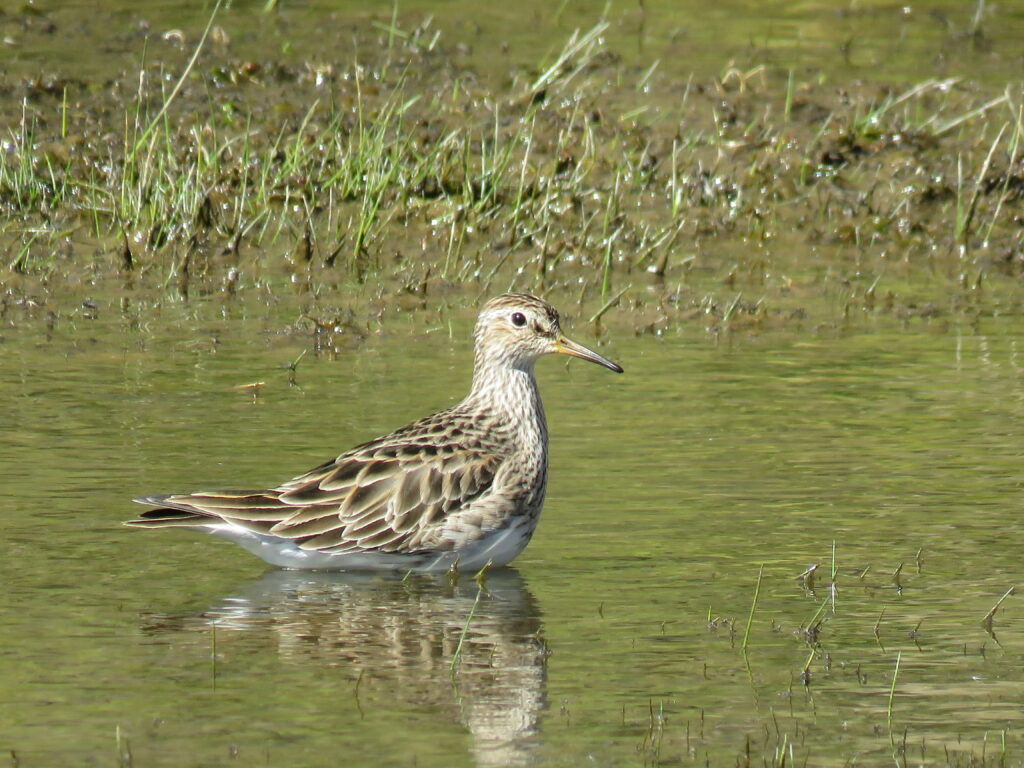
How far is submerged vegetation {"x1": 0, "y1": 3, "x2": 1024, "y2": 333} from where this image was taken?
14.9 meters

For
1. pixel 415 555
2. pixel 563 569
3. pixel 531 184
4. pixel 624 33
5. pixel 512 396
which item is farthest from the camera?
pixel 624 33

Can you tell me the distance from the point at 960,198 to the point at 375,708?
986 cm

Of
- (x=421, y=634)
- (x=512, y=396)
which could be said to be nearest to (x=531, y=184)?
(x=512, y=396)

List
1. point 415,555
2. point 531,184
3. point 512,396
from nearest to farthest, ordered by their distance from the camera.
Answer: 1. point 415,555
2. point 512,396
3. point 531,184

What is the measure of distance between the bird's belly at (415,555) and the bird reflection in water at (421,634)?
6 cm

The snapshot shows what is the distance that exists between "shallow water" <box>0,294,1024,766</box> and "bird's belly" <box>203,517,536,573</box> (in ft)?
0.29

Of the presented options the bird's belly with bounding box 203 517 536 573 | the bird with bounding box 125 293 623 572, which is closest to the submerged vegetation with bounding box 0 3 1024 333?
the bird with bounding box 125 293 623 572

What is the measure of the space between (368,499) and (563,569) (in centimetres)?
94

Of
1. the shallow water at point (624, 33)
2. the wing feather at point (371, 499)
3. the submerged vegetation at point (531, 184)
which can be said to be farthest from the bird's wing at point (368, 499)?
the shallow water at point (624, 33)

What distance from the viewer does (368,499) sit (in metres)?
9.46

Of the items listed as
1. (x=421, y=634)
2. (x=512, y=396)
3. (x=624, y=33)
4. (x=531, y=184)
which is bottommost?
(x=421, y=634)

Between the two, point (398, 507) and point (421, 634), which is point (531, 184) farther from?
point (421, 634)

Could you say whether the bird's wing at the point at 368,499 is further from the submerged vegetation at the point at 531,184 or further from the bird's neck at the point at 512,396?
the submerged vegetation at the point at 531,184

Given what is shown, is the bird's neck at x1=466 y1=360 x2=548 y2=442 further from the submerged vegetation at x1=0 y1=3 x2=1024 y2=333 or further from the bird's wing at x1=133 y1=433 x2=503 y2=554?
the submerged vegetation at x1=0 y1=3 x2=1024 y2=333
